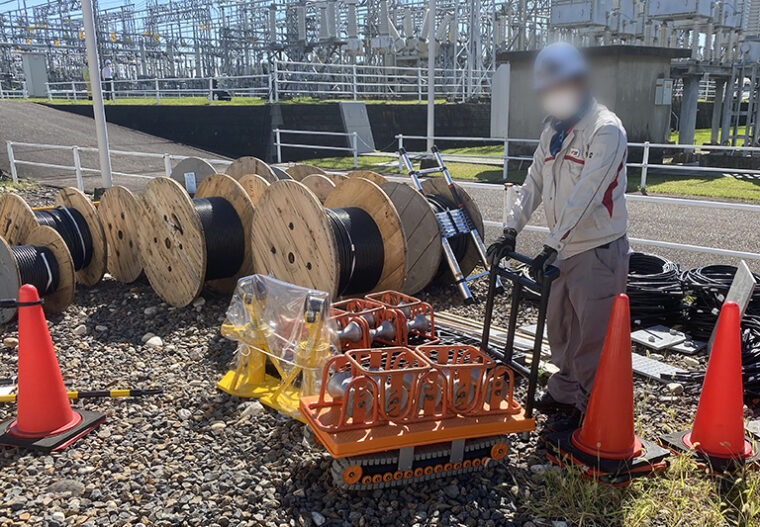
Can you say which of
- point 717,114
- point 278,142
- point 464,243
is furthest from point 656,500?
point 717,114

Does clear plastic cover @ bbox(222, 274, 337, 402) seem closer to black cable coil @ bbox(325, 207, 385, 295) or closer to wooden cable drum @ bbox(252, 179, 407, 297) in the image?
wooden cable drum @ bbox(252, 179, 407, 297)

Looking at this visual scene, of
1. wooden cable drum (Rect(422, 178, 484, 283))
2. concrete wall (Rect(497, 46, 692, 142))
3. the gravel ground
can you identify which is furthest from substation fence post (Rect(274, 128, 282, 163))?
the gravel ground

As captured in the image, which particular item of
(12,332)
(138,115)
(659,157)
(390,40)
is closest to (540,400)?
(12,332)

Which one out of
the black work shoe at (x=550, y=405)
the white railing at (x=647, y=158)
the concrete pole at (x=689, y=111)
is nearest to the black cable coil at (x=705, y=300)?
the black work shoe at (x=550, y=405)

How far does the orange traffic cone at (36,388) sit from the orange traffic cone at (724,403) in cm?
345

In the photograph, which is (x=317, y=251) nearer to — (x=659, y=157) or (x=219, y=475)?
(x=219, y=475)

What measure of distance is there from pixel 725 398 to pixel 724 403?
28 millimetres

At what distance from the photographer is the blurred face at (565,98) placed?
3523mm

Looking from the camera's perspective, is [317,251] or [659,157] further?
[659,157]

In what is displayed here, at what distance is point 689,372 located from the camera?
4.56m

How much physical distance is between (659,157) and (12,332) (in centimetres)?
1564

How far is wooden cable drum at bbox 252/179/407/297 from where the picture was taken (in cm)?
554

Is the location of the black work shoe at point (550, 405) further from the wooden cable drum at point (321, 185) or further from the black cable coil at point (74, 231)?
the black cable coil at point (74, 231)

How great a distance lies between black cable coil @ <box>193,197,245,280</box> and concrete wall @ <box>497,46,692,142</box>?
1112 centimetres
